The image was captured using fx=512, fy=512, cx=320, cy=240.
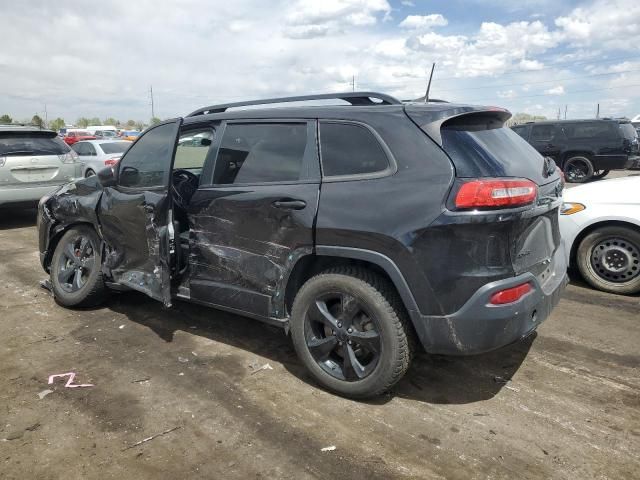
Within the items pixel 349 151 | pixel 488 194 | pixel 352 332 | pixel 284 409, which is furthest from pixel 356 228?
pixel 284 409

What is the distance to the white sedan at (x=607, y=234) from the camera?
488 cm

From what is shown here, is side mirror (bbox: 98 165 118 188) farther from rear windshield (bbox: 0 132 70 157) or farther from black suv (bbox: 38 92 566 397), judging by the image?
rear windshield (bbox: 0 132 70 157)

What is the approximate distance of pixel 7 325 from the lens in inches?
174

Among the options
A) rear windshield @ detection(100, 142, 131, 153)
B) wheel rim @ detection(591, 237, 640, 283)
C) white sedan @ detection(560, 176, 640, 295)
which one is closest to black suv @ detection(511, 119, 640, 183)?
white sedan @ detection(560, 176, 640, 295)

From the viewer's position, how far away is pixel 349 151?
10.3 ft

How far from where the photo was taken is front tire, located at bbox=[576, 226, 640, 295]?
16.0ft

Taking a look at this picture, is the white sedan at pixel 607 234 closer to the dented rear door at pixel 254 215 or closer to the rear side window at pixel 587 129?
the dented rear door at pixel 254 215

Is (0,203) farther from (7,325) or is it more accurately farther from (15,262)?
(7,325)

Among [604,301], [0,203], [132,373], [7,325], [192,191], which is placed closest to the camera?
[132,373]

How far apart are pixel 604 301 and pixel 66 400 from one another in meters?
4.59

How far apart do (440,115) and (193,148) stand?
7.31ft

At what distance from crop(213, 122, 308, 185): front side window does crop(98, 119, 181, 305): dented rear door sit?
0.49 m

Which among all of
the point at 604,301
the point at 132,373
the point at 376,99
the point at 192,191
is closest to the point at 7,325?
the point at 132,373

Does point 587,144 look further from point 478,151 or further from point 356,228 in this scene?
point 356,228
